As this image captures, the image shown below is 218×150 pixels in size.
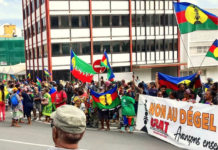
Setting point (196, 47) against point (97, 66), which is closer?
point (97, 66)

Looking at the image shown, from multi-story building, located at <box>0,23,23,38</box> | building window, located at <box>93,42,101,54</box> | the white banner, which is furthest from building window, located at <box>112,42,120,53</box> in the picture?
multi-story building, located at <box>0,23,23,38</box>

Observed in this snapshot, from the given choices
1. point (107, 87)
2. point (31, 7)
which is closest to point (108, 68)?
point (107, 87)

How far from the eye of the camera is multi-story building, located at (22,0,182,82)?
29.2 meters

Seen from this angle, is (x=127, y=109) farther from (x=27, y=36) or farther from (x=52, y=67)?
(x=27, y=36)

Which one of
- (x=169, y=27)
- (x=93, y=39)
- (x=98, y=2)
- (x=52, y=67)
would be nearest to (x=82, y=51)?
(x=93, y=39)

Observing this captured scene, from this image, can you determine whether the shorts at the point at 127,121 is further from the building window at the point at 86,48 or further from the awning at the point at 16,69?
the awning at the point at 16,69

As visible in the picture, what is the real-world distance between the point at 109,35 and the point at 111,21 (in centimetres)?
160

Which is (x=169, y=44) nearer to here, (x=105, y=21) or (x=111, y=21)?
(x=111, y=21)

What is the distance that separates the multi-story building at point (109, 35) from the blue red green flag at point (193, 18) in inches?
811

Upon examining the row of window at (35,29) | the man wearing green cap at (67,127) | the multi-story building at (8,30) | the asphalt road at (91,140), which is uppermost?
the multi-story building at (8,30)

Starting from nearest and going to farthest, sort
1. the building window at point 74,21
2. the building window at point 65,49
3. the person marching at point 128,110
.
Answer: the person marching at point 128,110
the building window at point 65,49
the building window at point 74,21

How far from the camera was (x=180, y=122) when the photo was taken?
7.75m

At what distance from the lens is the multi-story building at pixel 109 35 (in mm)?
29188

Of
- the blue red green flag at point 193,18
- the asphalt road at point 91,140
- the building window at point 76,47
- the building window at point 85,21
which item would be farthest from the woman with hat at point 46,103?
the building window at point 85,21
